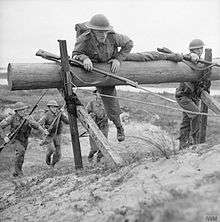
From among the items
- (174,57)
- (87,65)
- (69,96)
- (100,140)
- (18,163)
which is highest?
(87,65)

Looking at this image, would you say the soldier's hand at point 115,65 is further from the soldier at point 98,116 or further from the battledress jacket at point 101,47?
the soldier at point 98,116

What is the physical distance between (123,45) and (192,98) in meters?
2.05

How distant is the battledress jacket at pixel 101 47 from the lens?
7.29 m

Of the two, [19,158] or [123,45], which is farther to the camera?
[19,158]

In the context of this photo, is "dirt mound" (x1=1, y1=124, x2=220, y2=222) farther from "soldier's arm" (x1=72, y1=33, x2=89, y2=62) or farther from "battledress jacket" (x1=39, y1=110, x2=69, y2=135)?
"battledress jacket" (x1=39, y1=110, x2=69, y2=135)

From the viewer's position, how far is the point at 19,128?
36.5 feet

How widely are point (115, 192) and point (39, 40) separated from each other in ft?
167

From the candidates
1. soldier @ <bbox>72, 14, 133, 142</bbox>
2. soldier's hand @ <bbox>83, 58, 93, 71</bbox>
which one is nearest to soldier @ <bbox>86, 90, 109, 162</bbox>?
soldier @ <bbox>72, 14, 133, 142</bbox>

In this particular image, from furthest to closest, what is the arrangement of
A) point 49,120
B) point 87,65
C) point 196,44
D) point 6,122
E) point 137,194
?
point 49,120 → point 6,122 → point 196,44 → point 87,65 → point 137,194

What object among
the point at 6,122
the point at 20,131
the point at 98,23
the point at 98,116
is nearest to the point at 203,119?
the point at 98,23

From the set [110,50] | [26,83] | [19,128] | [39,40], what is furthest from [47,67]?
[39,40]

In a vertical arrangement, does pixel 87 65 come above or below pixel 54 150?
above

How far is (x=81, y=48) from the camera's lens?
7.34m

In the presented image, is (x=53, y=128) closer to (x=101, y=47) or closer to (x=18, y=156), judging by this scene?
(x=18, y=156)
